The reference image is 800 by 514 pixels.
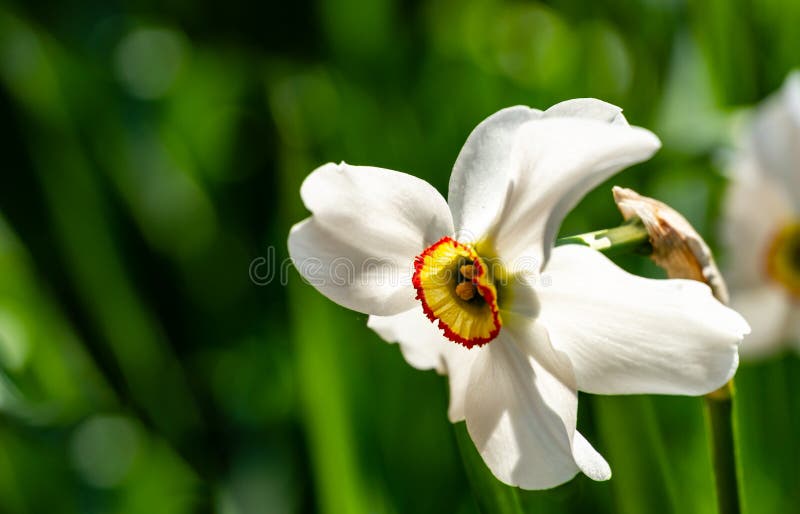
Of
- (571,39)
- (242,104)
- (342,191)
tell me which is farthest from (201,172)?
(342,191)

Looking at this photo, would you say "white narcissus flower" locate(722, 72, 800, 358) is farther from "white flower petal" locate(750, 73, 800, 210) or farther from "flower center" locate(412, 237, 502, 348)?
"flower center" locate(412, 237, 502, 348)

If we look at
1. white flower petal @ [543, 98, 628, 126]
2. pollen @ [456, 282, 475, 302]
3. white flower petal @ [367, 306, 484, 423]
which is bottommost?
white flower petal @ [367, 306, 484, 423]

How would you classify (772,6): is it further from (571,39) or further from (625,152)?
(625,152)

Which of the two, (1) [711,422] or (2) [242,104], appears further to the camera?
(2) [242,104]

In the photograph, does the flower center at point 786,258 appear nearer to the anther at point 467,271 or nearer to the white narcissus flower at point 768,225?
the white narcissus flower at point 768,225

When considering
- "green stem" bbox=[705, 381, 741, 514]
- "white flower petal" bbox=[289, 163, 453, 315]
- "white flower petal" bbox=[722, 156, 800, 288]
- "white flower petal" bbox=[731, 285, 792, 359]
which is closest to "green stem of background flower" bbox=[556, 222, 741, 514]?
"green stem" bbox=[705, 381, 741, 514]

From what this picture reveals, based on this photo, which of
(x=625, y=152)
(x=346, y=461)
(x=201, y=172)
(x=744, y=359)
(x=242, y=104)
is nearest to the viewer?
(x=625, y=152)
